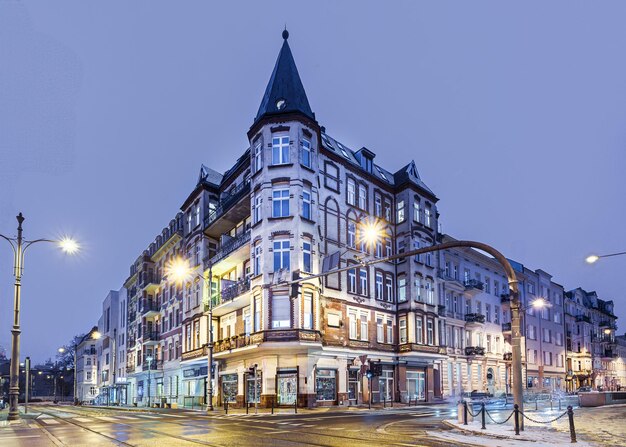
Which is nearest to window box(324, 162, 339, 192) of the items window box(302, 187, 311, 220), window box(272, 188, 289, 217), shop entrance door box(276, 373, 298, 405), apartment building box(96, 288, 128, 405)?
window box(302, 187, 311, 220)

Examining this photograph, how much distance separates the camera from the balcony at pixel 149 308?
61.5 meters

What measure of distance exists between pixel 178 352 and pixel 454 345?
25631mm

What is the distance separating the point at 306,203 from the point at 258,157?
4.84 meters

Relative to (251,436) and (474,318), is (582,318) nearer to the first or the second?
(474,318)

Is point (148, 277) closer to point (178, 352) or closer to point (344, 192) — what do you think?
point (178, 352)

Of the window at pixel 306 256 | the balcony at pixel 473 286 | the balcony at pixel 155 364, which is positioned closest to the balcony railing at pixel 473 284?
the balcony at pixel 473 286

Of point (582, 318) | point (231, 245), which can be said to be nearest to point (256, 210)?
point (231, 245)

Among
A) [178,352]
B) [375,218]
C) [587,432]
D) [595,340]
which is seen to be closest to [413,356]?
[375,218]

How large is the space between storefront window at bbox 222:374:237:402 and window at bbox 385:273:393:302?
13.5 m

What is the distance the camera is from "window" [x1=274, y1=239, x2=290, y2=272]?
36.8 m

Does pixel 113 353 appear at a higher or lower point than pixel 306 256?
lower

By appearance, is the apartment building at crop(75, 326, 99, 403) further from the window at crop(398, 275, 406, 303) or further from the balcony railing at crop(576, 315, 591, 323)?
the balcony railing at crop(576, 315, 591, 323)

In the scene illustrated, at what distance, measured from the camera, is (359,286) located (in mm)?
43062

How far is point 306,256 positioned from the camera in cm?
3759
